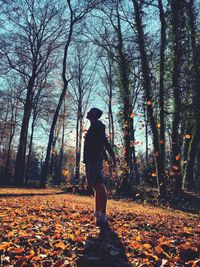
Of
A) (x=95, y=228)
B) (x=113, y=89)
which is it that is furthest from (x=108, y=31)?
(x=95, y=228)

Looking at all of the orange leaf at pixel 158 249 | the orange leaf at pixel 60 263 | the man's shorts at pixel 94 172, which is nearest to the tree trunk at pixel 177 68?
the man's shorts at pixel 94 172

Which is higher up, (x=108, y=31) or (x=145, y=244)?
→ (x=108, y=31)

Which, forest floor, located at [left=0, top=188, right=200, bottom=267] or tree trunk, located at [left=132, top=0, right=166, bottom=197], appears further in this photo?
tree trunk, located at [left=132, top=0, right=166, bottom=197]

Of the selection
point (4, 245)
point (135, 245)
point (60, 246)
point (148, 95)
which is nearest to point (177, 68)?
point (148, 95)

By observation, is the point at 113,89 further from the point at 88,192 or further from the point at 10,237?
the point at 10,237

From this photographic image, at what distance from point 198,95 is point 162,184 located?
22.1ft

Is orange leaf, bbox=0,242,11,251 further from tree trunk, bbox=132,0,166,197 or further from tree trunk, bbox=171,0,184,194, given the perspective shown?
tree trunk, bbox=171,0,184,194

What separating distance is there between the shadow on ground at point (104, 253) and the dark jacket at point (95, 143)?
52.4 inches

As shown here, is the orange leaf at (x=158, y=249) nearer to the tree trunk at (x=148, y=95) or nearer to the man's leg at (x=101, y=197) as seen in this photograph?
the man's leg at (x=101, y=197)

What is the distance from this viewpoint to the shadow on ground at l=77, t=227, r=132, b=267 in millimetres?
3832

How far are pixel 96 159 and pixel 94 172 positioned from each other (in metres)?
0.24

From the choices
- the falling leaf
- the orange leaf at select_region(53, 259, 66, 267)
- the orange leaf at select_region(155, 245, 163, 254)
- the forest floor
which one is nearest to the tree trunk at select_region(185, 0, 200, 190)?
the forest floor

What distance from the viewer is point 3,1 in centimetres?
1163

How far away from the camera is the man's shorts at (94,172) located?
5.48m
